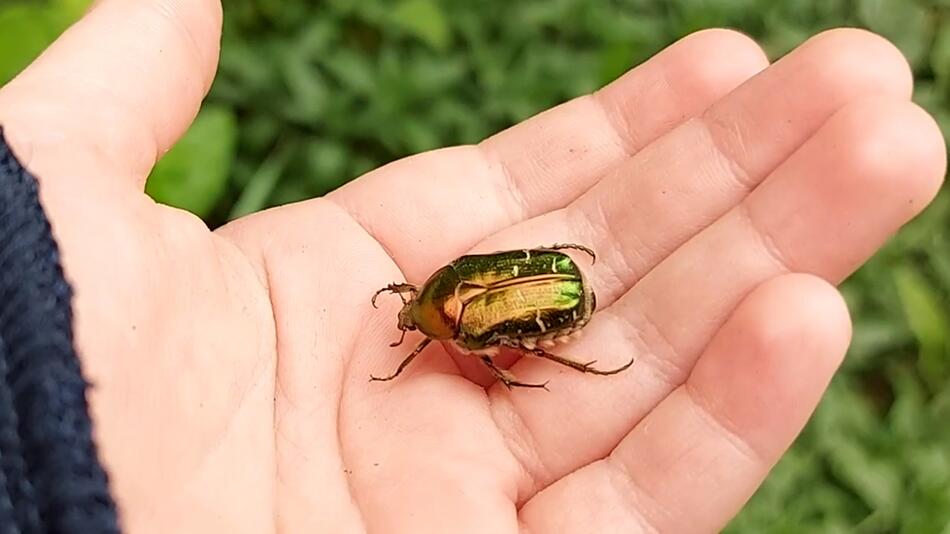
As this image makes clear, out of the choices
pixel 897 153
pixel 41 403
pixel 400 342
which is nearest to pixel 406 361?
pixel 400 342

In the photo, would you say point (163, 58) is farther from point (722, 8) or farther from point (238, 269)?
point (722, 8)

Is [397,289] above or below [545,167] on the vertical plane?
below

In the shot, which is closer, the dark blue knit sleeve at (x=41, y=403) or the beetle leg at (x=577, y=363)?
the dark blue knit sleeve at (x=41, y=403)

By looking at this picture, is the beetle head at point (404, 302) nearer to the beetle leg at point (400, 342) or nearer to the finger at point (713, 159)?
the beetle leg at point (400, 342)

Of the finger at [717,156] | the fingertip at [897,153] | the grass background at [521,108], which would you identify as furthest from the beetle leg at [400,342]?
→ the grass background at [521,108]

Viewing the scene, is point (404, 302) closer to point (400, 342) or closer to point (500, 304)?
point (400, 342)
